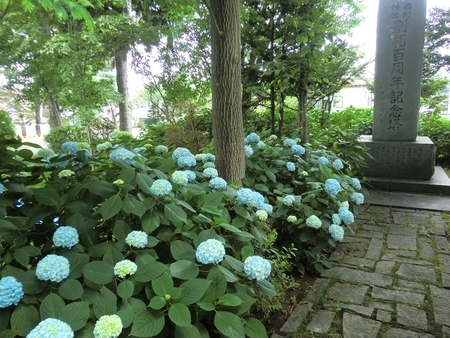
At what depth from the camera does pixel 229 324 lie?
897 mm

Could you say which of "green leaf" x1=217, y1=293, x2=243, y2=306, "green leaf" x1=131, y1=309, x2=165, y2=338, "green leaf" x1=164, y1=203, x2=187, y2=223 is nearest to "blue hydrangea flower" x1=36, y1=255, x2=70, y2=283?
"green leaf" x1=131, y1=309, x2=165, y2=338

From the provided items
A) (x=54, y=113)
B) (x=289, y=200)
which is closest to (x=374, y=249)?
(x=289, y=200)

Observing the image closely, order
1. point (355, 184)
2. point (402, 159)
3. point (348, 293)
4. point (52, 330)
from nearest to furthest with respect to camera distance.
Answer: point (52, 330), point (348, 293), point (355, 184), point (402, 159)

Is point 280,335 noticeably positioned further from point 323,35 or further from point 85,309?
point 323,35

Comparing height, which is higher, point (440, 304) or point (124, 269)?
point (124, 269)

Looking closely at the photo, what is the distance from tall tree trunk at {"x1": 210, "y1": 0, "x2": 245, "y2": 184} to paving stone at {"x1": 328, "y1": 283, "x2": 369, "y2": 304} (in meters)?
0.85

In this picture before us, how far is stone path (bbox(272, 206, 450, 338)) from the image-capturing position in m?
1.40

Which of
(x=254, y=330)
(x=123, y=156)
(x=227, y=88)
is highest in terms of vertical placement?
(x=227, y=88)

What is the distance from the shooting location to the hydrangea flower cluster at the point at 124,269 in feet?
3.04

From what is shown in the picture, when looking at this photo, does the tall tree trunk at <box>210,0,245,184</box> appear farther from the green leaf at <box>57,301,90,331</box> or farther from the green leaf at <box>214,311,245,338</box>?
the green leaf at <box>57,301,90,331</box>

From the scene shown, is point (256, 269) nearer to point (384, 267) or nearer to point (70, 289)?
point (70, 289)

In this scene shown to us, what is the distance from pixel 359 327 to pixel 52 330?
1321 millimetres

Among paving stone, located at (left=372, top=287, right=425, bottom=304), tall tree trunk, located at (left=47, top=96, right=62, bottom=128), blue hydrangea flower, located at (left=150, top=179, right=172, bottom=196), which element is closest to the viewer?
blue hydrangea flower, located at (left=150, top=179, right=172, bottom=196)

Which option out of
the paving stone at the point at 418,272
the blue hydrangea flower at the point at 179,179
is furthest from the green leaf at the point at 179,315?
the paving stone at the point at 418,272
